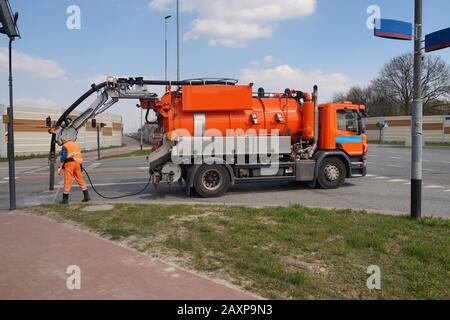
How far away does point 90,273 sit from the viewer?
4676 millimetres

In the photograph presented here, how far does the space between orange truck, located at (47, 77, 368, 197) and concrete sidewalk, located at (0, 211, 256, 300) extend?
441 cm

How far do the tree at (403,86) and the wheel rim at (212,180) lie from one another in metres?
53.3

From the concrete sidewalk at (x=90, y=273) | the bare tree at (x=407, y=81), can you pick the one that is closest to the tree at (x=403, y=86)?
the bare tree at (x=407, y=81)

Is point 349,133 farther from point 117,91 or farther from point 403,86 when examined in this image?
point 403,86

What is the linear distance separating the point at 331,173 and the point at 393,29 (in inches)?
238

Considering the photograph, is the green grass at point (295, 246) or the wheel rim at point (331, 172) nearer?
the green grass at point (295, 246)

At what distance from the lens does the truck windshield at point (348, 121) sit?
12.0m

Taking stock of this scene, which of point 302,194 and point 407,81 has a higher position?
point 407,81

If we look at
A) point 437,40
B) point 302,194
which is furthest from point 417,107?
point 302,194

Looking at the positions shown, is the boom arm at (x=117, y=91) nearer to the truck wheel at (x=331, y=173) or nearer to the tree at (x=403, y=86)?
the truck wheel at (x=331, y=173)

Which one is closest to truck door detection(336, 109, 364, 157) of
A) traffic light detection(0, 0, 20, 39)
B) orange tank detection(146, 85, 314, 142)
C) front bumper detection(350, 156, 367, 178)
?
front bumper detection(350, 156, 367, 178)

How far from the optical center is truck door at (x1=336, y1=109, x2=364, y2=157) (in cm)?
1193

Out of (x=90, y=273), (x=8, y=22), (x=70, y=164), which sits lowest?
(x=90, y=273)

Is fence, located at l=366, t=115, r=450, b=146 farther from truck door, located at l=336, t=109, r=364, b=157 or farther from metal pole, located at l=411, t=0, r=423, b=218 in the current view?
metal pole, located at l=411, t=0, r=423, b=218
